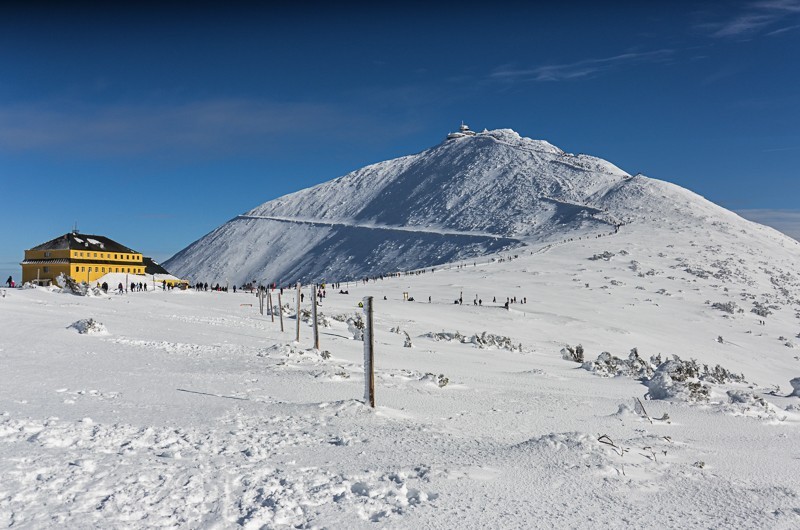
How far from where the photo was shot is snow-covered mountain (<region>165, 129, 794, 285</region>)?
338 ft

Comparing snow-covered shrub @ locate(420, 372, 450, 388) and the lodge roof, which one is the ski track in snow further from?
the lodge roof

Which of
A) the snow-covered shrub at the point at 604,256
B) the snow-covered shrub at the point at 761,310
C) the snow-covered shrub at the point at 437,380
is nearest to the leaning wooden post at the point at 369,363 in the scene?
the snow-covered shrub at the point at 437,380

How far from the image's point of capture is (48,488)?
18.5 feet

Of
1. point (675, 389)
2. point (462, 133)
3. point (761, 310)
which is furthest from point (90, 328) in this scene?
point (462, 133)

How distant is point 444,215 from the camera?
136 m

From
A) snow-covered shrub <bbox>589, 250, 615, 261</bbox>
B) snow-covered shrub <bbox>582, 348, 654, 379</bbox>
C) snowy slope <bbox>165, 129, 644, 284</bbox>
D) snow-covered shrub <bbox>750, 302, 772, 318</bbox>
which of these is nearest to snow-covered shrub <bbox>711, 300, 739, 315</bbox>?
snow-covered shrub <bbox>750, 302, 772, 318</bbox>

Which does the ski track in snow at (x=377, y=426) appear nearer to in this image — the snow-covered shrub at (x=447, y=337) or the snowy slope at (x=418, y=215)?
the snow-covered shrub at (x=447, y=337)

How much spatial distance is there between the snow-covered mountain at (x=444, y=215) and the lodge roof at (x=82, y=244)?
52.2 meters

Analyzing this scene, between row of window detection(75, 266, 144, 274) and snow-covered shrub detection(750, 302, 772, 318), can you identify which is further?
row of window detection(75, 266, 144, 274)

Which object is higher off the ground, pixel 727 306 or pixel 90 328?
pixel 90 328

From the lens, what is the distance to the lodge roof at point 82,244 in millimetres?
64938

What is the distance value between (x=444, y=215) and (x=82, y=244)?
83.8 m

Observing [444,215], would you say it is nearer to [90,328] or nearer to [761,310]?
[761,310]

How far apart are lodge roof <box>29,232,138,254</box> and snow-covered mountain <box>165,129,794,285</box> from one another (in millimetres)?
52210
